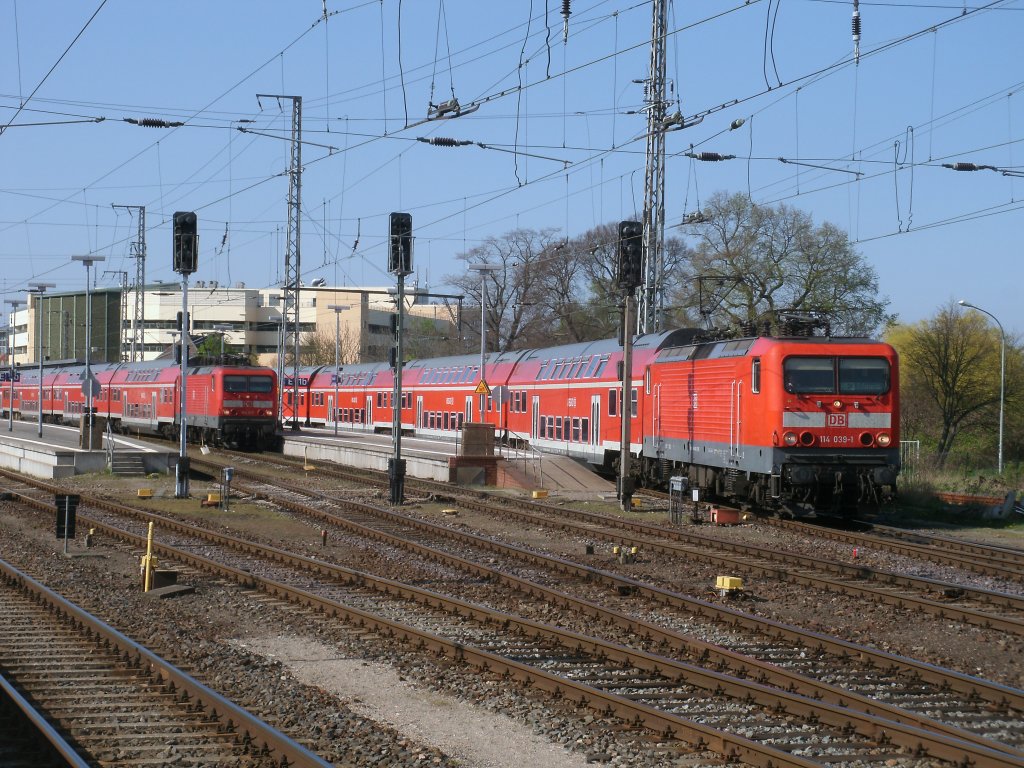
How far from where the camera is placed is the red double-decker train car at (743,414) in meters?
21.1

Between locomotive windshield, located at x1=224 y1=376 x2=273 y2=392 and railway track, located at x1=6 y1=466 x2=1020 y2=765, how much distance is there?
100 ft

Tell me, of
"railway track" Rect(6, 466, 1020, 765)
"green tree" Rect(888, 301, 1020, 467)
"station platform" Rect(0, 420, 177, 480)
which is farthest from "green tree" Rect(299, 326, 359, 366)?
"railway track" Rect(6, 466, 1020, 765)

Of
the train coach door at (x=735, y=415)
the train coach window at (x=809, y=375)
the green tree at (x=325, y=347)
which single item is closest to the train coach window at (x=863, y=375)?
the train coach window at (x=809, y=375)

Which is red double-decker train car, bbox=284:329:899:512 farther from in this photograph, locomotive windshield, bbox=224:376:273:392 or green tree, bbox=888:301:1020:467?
green tree, bbox=888:301:1020:467

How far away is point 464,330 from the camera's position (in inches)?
3718

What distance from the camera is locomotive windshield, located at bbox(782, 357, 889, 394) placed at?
21.0m

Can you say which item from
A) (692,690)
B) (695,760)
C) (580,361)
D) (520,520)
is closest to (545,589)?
(692,690)

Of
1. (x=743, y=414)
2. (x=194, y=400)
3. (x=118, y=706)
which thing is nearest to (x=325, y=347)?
(x=194, y=400)

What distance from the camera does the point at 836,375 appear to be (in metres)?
21.2

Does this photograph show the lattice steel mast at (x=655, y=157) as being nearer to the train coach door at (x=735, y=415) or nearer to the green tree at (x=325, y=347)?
the train coach door at (x=735, y=415)

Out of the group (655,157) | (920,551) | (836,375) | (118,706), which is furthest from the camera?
(655,157)

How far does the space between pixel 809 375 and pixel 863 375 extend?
106 cm

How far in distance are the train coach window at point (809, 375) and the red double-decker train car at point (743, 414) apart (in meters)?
0.02

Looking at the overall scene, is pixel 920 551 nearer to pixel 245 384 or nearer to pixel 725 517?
pixel 725 517
